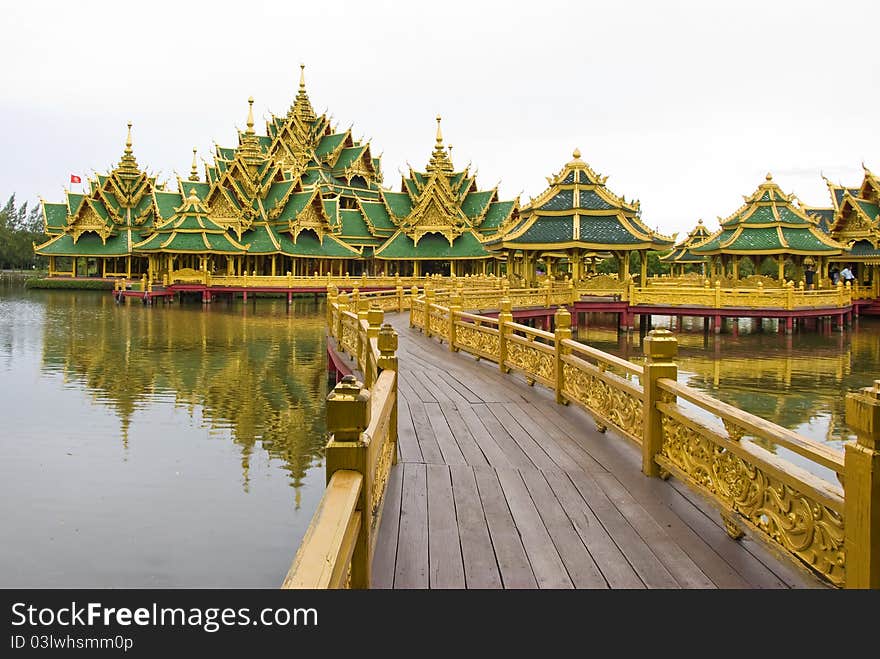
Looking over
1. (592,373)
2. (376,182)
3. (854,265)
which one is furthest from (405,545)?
(376,182)

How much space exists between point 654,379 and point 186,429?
8.05 metres

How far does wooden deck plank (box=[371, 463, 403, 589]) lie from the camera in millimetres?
4184

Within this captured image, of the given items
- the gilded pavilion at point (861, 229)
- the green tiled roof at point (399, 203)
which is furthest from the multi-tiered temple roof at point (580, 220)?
the green tiled roof at point (399, 203)

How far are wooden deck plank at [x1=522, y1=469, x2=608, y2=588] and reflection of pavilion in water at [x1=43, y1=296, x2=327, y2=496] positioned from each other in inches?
159

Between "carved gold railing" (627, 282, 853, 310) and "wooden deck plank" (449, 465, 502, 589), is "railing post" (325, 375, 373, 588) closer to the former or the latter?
"wooden deck plank" (449, 465, 502, 589)

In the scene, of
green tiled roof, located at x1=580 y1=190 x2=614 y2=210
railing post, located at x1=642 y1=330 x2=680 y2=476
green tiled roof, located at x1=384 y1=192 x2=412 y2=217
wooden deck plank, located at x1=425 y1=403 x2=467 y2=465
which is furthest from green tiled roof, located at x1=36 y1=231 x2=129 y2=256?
railing post, located at x1=642 y1=330 x2=680 y2=476

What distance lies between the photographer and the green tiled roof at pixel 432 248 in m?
47.8

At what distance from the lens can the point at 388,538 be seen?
4801 mm

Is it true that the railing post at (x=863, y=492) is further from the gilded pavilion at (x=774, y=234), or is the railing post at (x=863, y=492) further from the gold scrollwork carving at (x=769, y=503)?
the gilded pavilion at (x=774, y=234)

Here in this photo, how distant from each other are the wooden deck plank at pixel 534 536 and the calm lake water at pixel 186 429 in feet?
7.11

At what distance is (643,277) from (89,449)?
23.8 m

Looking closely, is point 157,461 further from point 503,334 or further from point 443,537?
point 443,537

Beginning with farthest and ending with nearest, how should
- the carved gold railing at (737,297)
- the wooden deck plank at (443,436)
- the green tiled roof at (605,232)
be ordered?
the green tiled roof at (605,232) → the carved gold railing at (737,297) → the wooden deck plank at (443,436)

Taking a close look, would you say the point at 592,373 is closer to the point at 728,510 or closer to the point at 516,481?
the point at 516,481
